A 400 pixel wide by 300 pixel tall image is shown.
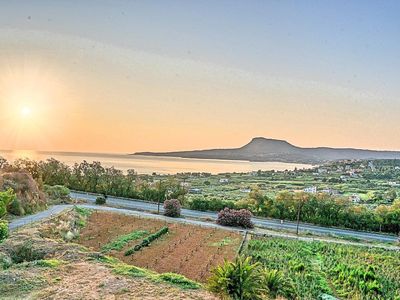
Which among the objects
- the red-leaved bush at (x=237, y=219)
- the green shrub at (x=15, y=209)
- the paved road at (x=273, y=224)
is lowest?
the paved road at (x=273, y=224)

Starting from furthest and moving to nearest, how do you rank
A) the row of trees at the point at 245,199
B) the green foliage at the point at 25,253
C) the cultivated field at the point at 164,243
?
1. the row of trees at the point at 245,199
2. the cultivated field at the point at 164,243
3. the green foliage at the point at 25,253

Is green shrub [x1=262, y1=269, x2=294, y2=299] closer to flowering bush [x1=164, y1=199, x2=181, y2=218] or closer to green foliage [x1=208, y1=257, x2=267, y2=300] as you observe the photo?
green foliage [x1=208, y1=257, x2=267, y2=300]

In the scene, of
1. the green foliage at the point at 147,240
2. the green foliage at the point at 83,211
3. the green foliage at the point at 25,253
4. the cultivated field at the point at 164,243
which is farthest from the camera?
the green foliage at the point at 83,211

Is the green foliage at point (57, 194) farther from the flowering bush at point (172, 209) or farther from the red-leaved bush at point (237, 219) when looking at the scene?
the red-leaved bush at point (237, 219)

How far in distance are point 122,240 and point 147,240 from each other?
4.56 ft

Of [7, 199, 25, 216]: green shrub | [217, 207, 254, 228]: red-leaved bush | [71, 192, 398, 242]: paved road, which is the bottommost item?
[71, 192, 398, 242]: paved road

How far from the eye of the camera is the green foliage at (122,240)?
66.4 feet

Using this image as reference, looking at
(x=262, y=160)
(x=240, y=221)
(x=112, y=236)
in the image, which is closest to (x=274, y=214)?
(x=240, y=221)

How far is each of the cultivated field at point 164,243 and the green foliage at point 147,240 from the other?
7.1 inches

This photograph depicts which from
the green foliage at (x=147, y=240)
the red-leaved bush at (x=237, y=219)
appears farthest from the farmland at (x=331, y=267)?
the green foliage at (x=147, y=240)

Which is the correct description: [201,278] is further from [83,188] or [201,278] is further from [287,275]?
[83,188]

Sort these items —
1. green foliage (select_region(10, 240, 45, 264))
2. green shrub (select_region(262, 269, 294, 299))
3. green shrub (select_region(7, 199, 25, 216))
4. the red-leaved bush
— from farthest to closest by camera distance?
the red-leaved bush, green shrub (select_region(7, 199, 25, 216)), green foliage (select_region(10, 240, 45, 264)), green shrub (select_region(262, 269, 294, 299))

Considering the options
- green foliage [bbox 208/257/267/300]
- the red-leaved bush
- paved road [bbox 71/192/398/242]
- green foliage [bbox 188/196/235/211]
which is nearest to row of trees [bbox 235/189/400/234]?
paved road [bbox 71/192/398/242]

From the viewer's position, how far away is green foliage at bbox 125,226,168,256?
64.4ft
